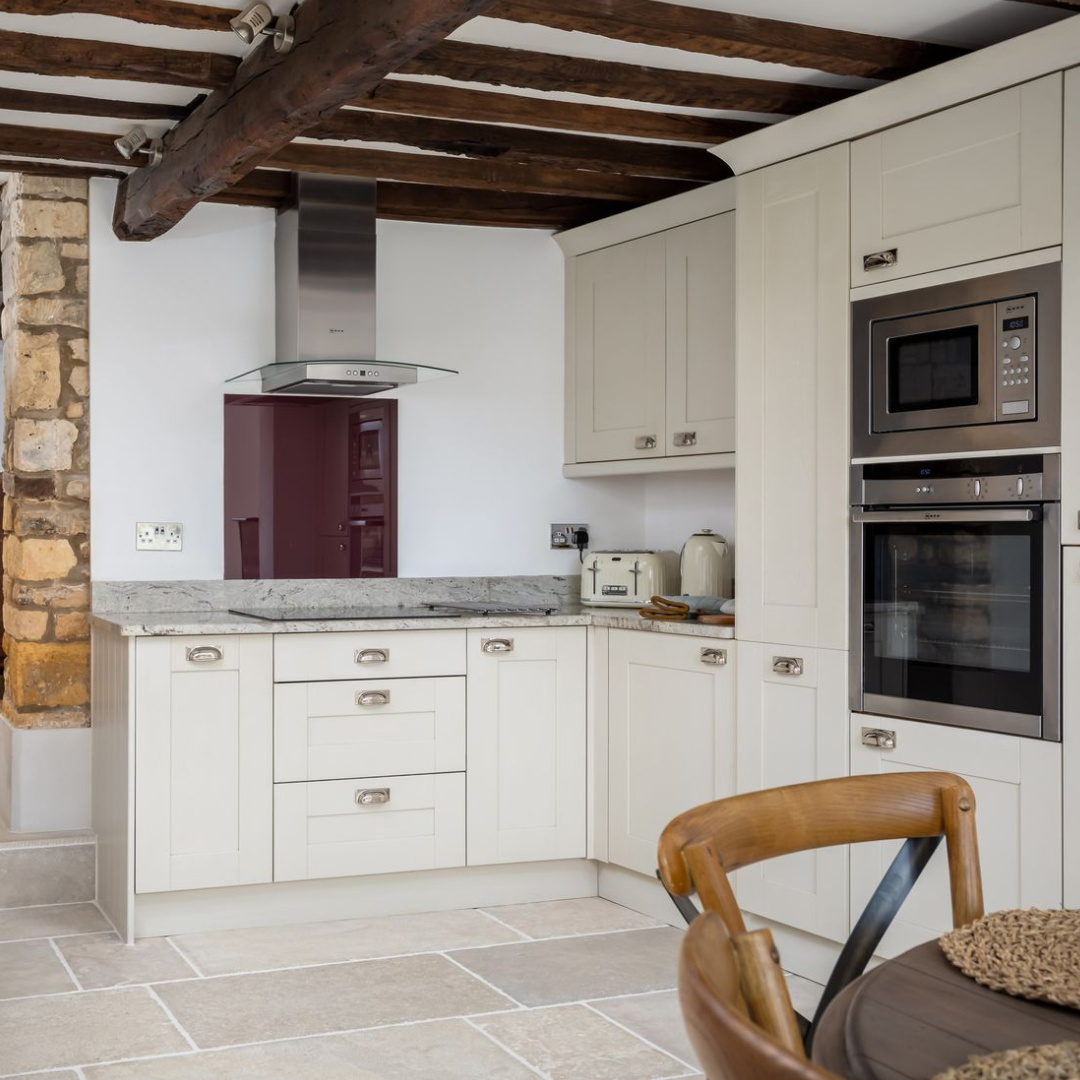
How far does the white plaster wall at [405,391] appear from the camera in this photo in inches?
169

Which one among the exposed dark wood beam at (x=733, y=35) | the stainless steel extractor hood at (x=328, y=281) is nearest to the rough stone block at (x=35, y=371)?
the stainless steel extractor hood at (x=328, y=281)

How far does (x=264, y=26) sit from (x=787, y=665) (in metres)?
1.96

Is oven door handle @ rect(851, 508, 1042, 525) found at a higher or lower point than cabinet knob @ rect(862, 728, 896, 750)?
higher

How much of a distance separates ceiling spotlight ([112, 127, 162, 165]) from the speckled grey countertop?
1.33 m

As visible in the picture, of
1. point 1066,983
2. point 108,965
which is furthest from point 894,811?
point 108,965

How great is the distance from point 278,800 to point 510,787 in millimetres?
714

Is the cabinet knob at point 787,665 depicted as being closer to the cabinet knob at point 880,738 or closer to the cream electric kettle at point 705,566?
the cabinet knob at point 880,738

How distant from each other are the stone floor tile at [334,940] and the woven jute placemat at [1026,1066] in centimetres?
286

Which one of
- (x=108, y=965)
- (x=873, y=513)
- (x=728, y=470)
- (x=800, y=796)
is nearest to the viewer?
(x=800, y=796)

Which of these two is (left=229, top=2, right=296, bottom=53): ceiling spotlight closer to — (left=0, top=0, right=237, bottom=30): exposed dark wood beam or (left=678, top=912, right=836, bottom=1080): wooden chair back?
(left=0, top=0, right=237, bottom=30): exposed dark wood beam

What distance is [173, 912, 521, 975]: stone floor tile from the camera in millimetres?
3553

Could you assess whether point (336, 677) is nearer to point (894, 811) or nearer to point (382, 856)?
point (382, 856)

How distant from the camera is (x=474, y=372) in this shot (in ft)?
15.8

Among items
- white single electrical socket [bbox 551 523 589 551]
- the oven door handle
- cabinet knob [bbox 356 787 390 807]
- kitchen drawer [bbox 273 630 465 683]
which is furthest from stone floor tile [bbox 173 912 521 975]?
the oven door handle
